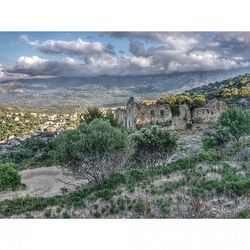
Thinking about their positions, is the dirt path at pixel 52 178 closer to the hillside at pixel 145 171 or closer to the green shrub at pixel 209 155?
Answer: the hillside at pixel 145 171

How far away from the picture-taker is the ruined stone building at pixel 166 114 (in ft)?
47.7

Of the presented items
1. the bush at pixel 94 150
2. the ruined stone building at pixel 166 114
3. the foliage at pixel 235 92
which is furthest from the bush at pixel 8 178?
the foliage at pixel 235 92

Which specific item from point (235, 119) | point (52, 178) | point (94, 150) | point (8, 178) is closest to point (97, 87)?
point (94, 150)

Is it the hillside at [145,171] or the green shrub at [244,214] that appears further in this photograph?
the hillside at [145,171]

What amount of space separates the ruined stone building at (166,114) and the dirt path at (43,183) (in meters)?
2.83

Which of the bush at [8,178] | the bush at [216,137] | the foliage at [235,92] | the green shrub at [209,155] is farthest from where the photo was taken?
the bush at [216,137]

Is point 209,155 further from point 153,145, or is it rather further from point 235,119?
point 153,145

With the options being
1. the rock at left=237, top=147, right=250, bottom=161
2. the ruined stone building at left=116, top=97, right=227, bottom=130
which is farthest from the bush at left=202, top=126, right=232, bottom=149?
the rock at left=237, top=147, right=250, bottom=161

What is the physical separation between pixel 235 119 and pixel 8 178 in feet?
27.0

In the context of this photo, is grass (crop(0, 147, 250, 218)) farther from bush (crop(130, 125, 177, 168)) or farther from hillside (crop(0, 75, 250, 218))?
bush (crop(130, 125, 177, 168))

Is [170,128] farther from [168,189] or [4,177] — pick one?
[4,177]
